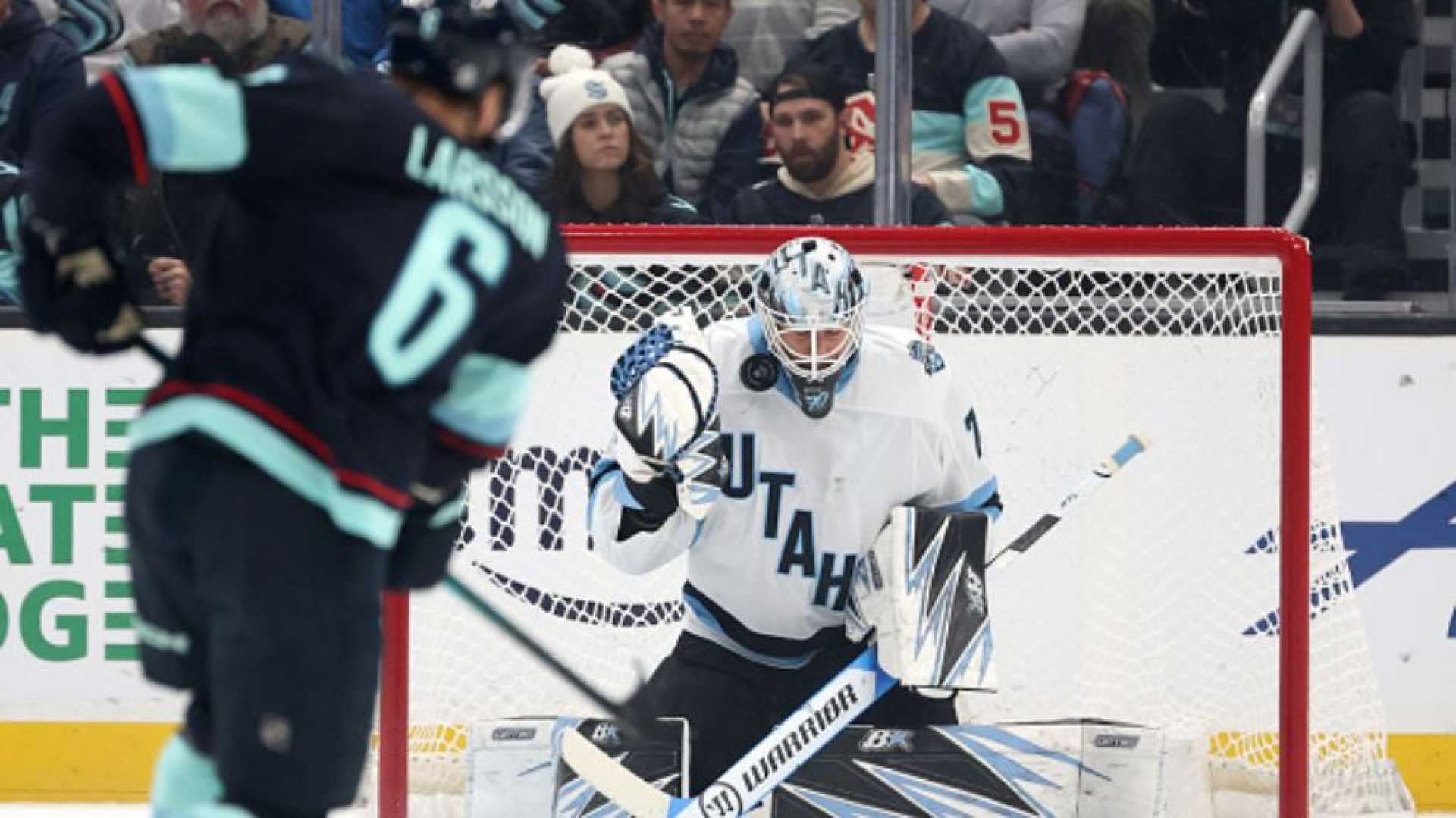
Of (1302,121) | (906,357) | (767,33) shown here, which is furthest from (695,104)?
(1302,121)

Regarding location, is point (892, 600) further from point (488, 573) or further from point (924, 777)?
point (488, 573)

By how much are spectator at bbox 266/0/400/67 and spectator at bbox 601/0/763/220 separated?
1.31 ft

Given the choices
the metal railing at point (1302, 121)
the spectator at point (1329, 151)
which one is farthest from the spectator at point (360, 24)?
the metal railing at point (1302, 121)

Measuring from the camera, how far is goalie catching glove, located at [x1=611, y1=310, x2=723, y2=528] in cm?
360

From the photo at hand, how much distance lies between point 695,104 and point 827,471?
883mm

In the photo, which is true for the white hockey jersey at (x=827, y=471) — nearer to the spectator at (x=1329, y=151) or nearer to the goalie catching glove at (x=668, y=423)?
the goalie catching glove at (x=668, y=423)

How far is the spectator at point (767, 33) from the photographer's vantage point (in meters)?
4.43

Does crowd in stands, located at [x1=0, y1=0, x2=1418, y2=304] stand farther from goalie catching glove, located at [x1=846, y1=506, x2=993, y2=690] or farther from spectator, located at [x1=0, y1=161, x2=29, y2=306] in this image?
goalie catching glove, located at [x1=846, y1=506, x2=993, y2=690]

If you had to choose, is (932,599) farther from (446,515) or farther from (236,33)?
(236,33)

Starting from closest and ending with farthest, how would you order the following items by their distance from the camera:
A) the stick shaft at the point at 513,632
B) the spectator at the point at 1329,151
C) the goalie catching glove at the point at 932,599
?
the stick shaft at the point at 513,632 < the goalie catching glove at the point at 932,599 < the spectator at the point at 1329,151

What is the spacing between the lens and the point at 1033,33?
4.51m

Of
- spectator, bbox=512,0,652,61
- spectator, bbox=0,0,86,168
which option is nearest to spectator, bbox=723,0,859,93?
spectator, bbox=512,0,652,61

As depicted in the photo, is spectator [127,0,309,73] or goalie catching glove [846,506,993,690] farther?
spectator [127,0,309,73]

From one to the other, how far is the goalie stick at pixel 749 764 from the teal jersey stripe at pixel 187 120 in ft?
5.47
